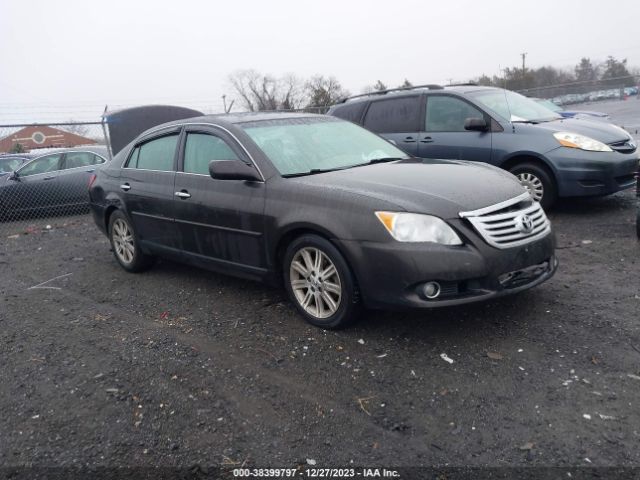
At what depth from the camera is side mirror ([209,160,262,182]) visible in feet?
13.5

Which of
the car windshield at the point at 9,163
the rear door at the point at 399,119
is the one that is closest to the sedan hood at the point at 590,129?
the rear door at the point at 399,119

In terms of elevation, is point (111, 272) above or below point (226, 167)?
below

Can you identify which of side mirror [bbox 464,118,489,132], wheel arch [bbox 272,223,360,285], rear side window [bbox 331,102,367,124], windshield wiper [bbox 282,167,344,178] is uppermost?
rear side window [bbox 331,102,367,124]

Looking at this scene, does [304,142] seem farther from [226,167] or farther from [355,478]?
[355,478]

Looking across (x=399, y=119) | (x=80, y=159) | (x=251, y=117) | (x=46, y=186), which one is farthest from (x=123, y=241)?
(x=80, y=159)

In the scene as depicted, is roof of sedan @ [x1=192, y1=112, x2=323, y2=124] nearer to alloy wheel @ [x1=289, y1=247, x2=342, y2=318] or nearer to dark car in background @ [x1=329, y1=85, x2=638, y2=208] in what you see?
alloy wheel @ [x1=289, y1=247, x2=342, y2=318]

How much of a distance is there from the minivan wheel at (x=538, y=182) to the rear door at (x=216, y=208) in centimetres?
399

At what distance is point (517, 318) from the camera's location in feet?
12.6

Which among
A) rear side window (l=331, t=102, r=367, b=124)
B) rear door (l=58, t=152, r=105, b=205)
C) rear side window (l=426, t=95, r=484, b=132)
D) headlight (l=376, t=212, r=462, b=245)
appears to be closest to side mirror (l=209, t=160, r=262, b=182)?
headlight (l=376, t=212, r=462, b=245)

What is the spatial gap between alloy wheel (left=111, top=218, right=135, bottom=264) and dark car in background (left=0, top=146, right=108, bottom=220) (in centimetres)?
547

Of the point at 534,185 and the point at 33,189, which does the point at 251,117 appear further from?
the point at 33,189

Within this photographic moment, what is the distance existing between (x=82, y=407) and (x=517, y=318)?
2968mm

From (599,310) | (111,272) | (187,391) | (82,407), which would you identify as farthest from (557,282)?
(111,272)

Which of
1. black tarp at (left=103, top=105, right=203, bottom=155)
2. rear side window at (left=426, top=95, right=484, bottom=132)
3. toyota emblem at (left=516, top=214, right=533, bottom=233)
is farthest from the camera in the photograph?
black tarp at (left=103, top=105, right=203, bottom=155)
